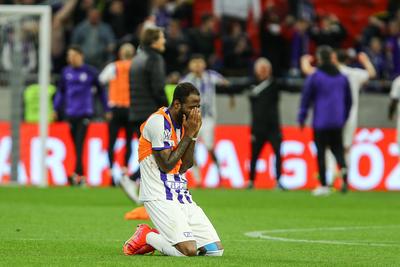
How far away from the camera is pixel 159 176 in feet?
35.2

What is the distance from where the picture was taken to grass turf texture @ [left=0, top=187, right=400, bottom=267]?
408 inches

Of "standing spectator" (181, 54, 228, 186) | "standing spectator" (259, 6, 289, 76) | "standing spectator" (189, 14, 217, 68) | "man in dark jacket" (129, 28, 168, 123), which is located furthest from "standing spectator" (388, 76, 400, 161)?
"man in dark jacket" (129, 28, 168, 123)

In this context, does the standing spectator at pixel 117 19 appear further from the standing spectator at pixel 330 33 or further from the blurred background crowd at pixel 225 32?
the standing spectator at pixel 330 33

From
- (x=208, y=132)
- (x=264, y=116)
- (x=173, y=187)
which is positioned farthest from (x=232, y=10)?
(x=173, y=187)

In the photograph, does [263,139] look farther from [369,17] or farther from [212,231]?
[212,231]

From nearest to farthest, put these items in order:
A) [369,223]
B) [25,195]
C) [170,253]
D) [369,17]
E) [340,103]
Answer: [170,253], [369,223], [25,195], [340,103], [369,17]

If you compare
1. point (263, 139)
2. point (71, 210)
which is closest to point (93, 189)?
point (263, 139)

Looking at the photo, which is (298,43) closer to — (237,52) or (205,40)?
(237,52)

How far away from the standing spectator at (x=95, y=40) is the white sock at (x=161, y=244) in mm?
15510

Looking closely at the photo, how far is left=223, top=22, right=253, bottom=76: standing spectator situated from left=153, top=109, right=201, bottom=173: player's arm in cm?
1593

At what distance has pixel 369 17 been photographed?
94.1 ft

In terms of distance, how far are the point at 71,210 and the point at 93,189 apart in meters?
5.99

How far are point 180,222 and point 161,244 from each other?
249 millimetres

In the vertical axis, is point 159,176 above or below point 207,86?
below
